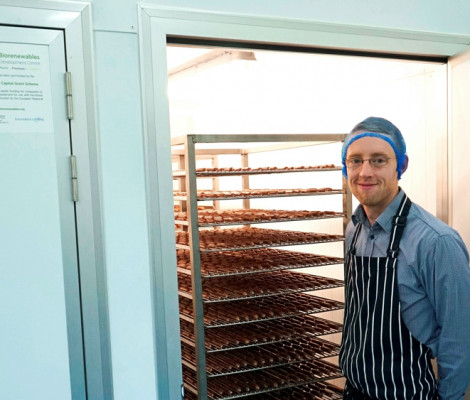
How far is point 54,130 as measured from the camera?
65.1 inches

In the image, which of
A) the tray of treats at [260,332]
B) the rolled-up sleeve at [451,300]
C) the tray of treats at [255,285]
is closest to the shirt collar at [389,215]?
the rolled-up sleeve at [451,300]

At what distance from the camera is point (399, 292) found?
1821 millimetres

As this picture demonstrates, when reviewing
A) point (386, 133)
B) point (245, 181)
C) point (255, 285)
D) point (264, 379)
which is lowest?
point (264, 379)

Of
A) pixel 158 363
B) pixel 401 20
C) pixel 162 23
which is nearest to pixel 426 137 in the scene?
pixel 401 20

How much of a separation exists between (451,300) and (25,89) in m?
1.63

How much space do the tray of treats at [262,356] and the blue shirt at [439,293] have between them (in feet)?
3.29

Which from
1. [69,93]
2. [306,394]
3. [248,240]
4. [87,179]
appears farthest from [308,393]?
[69,93]

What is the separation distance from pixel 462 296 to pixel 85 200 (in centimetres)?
136

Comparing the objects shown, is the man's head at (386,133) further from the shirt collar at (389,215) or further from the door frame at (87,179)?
the door frame at (87,179)

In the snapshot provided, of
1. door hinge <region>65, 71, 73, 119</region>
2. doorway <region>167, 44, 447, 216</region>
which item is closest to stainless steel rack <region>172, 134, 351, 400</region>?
doorway <region>167, 44, 447, 216</region>

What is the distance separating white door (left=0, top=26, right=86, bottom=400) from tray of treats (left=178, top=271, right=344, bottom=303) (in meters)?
0.89

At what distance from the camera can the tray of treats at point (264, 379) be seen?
2.56 m

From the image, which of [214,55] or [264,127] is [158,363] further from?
[264,127]

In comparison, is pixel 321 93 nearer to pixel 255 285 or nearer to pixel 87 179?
pixel 255 285
